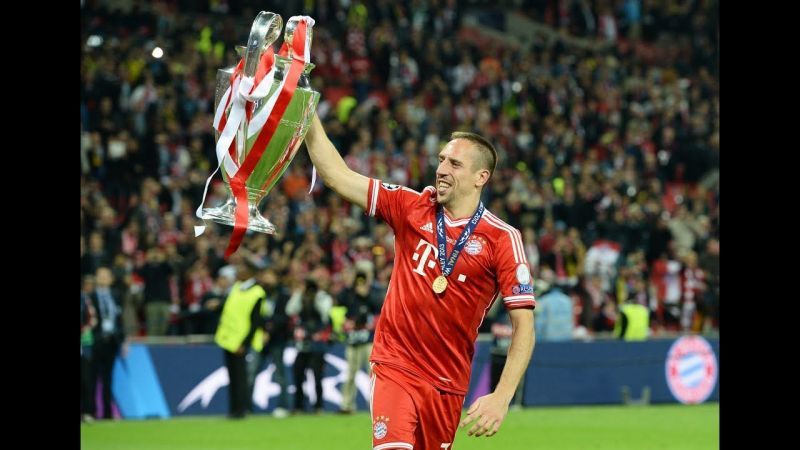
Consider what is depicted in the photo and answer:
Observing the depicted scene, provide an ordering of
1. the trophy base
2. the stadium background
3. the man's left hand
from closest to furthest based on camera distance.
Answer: the trophy base < the man's left hand < the stadium background

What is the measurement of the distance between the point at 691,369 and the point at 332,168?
14.7m

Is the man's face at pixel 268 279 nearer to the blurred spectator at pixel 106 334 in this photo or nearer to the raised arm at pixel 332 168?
the blurred spectator at pixel 106 334

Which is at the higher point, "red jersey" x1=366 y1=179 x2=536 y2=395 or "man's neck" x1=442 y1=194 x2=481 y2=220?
"man's neck" x1=442 y1=194 x2=481 y2=220

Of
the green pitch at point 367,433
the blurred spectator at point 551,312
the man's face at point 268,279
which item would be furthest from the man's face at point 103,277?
the blurred spectator at point 551,312

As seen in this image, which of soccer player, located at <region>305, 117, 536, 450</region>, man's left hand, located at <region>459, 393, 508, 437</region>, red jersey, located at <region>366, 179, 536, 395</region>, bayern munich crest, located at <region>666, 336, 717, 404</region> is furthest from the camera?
bayern munich crest, located at <region>666, 336, 717, 404</region>

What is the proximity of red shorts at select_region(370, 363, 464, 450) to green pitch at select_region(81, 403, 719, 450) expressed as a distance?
7.10 metres

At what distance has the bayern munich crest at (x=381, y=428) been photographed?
7164 mm

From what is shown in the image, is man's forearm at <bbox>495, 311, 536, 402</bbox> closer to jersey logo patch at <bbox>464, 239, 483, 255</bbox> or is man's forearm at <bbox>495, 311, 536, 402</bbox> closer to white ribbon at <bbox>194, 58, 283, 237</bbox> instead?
jersey logo patch at <bbox>464, 239, 483, 255</bbox>

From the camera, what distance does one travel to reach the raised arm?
721 cm

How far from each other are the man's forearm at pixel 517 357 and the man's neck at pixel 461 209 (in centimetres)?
73

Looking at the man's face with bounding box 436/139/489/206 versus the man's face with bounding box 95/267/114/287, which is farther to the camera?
the man's face with bounding box 95/267/114/287

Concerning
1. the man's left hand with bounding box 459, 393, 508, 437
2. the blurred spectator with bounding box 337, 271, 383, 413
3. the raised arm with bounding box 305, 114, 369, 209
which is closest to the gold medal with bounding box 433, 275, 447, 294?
the raised arm with bounding box 305, 114, 369, 209
